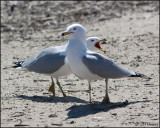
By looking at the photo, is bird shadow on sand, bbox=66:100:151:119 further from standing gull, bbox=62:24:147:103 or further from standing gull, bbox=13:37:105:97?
standing gull, bbox=13:37:105:97

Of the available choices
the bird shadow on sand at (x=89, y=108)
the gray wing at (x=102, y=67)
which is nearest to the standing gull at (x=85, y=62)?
the gray wing at (x=102, y=67)

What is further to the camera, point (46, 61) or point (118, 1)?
point (118, 1)

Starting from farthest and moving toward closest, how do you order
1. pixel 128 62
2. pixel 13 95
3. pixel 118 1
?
pixel 118 1, pixel 128 62, pixel 13 95

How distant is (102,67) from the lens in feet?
27.9

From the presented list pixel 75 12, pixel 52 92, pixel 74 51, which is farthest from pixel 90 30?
pixel 74 51

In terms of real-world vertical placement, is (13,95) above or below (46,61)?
below

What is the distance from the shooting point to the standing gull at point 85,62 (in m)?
8.36

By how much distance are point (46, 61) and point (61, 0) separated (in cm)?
904

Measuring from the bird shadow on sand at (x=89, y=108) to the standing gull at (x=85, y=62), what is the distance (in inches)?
9.3

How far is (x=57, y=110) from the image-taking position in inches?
328

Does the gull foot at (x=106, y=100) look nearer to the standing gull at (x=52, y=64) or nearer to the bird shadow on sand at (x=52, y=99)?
the bird shadow on sand at (x=52, y=99)

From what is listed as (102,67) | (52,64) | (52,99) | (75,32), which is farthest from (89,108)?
(52,64)

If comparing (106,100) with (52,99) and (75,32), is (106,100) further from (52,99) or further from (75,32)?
(75,32)

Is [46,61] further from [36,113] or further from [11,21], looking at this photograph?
[11,21]
